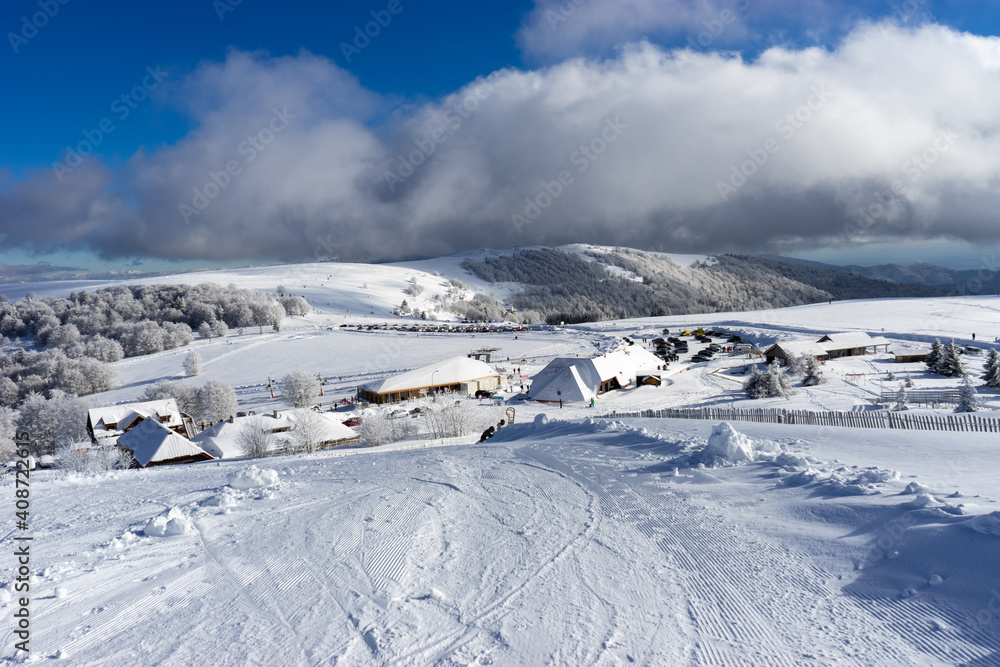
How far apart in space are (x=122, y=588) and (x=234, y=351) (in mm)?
66265

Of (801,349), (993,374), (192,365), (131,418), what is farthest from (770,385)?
(192,365)

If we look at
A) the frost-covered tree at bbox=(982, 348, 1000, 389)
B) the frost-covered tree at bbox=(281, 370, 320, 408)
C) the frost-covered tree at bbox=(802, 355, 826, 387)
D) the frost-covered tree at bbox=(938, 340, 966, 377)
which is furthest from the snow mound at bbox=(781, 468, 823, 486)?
the frost-covered tree at bbox=(281, 370, 320, 408)

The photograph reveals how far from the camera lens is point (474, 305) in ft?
458

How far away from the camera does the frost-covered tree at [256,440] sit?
26438 mm

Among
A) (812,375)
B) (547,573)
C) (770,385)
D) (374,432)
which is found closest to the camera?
(547,573)

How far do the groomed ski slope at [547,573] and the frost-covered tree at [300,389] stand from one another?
109ft

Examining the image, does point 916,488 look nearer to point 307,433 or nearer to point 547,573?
point 547,573

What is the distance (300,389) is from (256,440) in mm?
17409

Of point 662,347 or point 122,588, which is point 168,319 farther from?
point 122,588

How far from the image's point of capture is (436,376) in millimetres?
45312

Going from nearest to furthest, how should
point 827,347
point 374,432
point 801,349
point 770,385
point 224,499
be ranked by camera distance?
point 224,499
point 374,432
point 770,385
point 801,349
point 827,347

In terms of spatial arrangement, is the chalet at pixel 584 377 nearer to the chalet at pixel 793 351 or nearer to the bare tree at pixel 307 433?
the chalet at pixel 793 351

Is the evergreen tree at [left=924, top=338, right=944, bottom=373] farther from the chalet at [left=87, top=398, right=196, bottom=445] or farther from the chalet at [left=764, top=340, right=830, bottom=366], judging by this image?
the chalet at [left=87, top=398, right=196, bottom=445]

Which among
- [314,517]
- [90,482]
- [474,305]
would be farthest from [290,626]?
[474,305]
